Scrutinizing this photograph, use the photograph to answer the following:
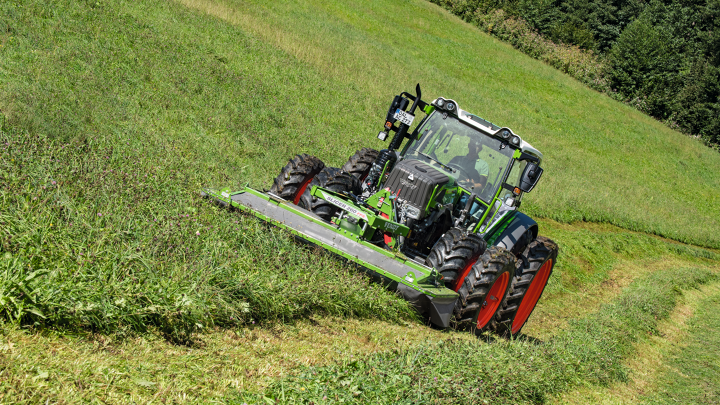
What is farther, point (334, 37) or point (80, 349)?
point (334, 37)

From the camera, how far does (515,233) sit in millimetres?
8383

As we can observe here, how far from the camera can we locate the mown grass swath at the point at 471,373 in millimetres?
4273

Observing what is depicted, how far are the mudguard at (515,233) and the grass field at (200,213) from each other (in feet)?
4.48

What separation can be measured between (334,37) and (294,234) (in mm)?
19077

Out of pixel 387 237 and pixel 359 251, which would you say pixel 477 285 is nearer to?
pixel 387 237

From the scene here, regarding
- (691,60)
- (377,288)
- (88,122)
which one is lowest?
(88,122)

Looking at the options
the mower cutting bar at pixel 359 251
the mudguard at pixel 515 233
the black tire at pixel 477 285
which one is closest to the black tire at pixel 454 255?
the black tire at pixel 477 285

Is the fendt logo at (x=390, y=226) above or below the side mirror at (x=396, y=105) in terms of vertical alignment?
below

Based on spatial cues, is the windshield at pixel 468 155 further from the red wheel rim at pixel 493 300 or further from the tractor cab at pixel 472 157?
the red wheel rim at pixel 493 300

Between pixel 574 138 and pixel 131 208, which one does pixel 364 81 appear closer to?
pixel 574 138

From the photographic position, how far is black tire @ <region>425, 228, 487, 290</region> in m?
6.71

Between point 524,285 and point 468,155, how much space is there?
190 cm

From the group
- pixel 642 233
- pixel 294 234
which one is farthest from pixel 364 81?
pixel 294 234

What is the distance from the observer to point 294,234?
641 cm
